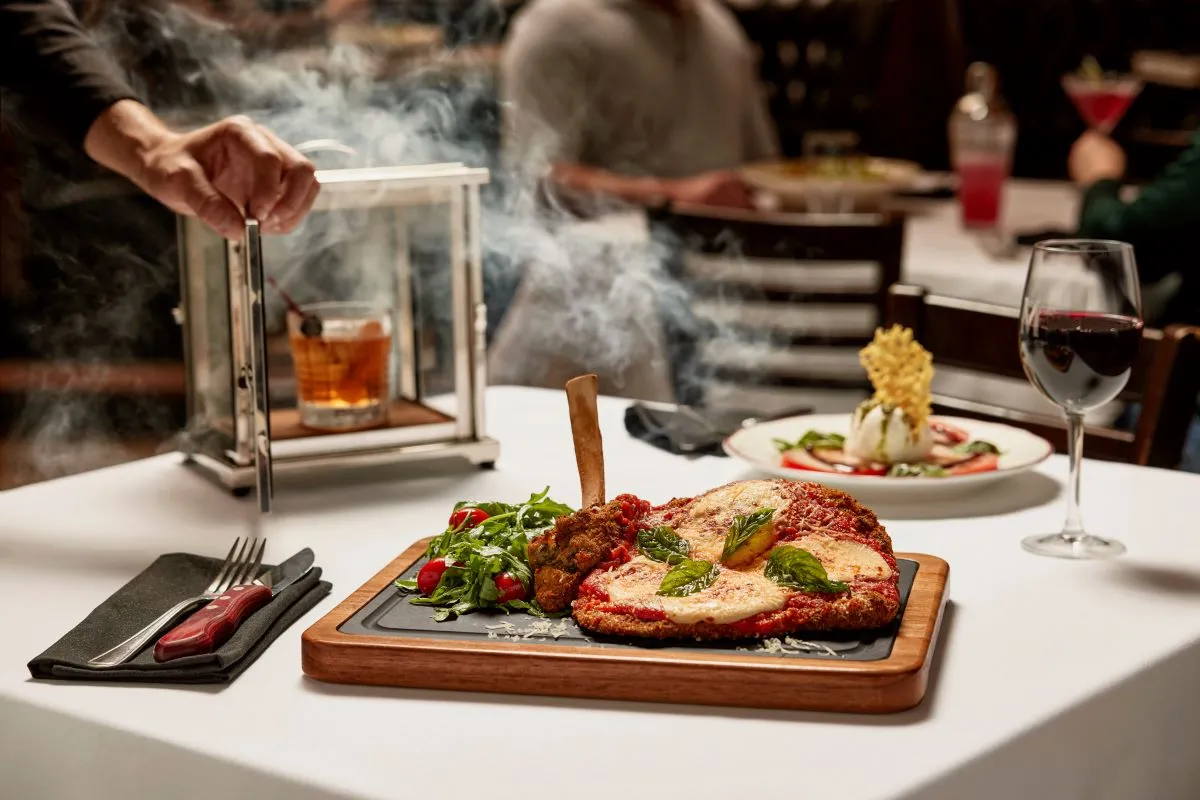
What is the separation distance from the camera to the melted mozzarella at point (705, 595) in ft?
3.48

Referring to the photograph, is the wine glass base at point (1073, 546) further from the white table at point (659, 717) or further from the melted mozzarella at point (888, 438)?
the melted mozzarella at point (888, 438)

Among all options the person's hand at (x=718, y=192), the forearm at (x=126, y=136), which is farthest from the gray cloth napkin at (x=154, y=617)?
the person's hand at (x=718, y=192)

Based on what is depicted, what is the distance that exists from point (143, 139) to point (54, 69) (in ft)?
0.58

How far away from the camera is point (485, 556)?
1.18 m

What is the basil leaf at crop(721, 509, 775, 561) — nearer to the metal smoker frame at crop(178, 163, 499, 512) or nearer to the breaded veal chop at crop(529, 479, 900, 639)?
the breaded veal chop at crop(529, 479, 900, 639)

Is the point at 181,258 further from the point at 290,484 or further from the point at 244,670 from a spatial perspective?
the point at 244,670

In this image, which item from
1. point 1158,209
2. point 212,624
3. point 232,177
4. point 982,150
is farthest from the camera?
point 982,150

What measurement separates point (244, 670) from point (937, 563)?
59 cm

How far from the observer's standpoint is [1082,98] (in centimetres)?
365

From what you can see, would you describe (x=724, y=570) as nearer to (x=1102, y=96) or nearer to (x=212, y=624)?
(x=212, y=624)

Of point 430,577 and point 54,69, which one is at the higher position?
point 54,69

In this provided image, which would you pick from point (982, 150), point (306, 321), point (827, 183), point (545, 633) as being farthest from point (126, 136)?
point (982, 150)

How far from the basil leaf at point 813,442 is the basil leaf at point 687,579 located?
0.60m

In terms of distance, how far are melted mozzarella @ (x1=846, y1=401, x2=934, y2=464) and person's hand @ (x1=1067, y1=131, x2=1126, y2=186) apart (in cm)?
216
